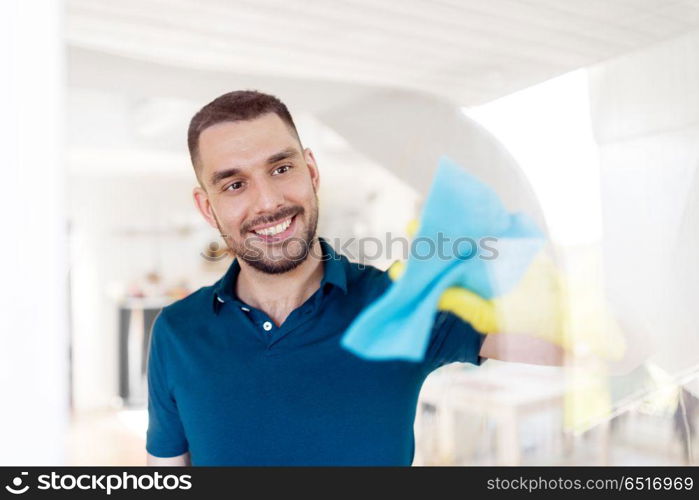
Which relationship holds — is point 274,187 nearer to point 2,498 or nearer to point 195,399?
point 195,399

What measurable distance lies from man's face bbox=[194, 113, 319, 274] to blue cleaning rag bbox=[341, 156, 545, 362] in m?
0.19

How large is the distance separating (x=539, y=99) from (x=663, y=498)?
765mm

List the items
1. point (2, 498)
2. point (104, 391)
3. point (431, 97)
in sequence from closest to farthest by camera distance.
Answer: point (2, 498) < point (104, 391) < point (431, 97)

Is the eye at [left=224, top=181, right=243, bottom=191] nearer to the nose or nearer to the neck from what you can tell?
the nose

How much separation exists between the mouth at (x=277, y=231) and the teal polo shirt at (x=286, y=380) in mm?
76

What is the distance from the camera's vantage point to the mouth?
106 cm

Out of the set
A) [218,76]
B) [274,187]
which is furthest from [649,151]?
[218,76]

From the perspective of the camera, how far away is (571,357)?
116 centimetres

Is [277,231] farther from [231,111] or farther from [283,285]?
[231,111]

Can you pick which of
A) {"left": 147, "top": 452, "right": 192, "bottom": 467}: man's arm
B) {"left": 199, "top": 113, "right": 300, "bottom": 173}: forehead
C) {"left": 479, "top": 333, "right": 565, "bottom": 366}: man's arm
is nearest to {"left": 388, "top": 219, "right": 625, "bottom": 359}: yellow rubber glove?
{"left": 479, "top": 333, "right": 565, "bottom": 366}: man's arm

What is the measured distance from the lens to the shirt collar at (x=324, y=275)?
43.7 inches

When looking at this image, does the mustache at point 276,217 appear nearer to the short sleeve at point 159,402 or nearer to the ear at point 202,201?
the ear at point 202,201

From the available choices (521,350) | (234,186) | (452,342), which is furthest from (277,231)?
(521,350)

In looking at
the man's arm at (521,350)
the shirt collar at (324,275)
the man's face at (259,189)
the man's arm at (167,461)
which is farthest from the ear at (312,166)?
the man's arm at (167,461)
